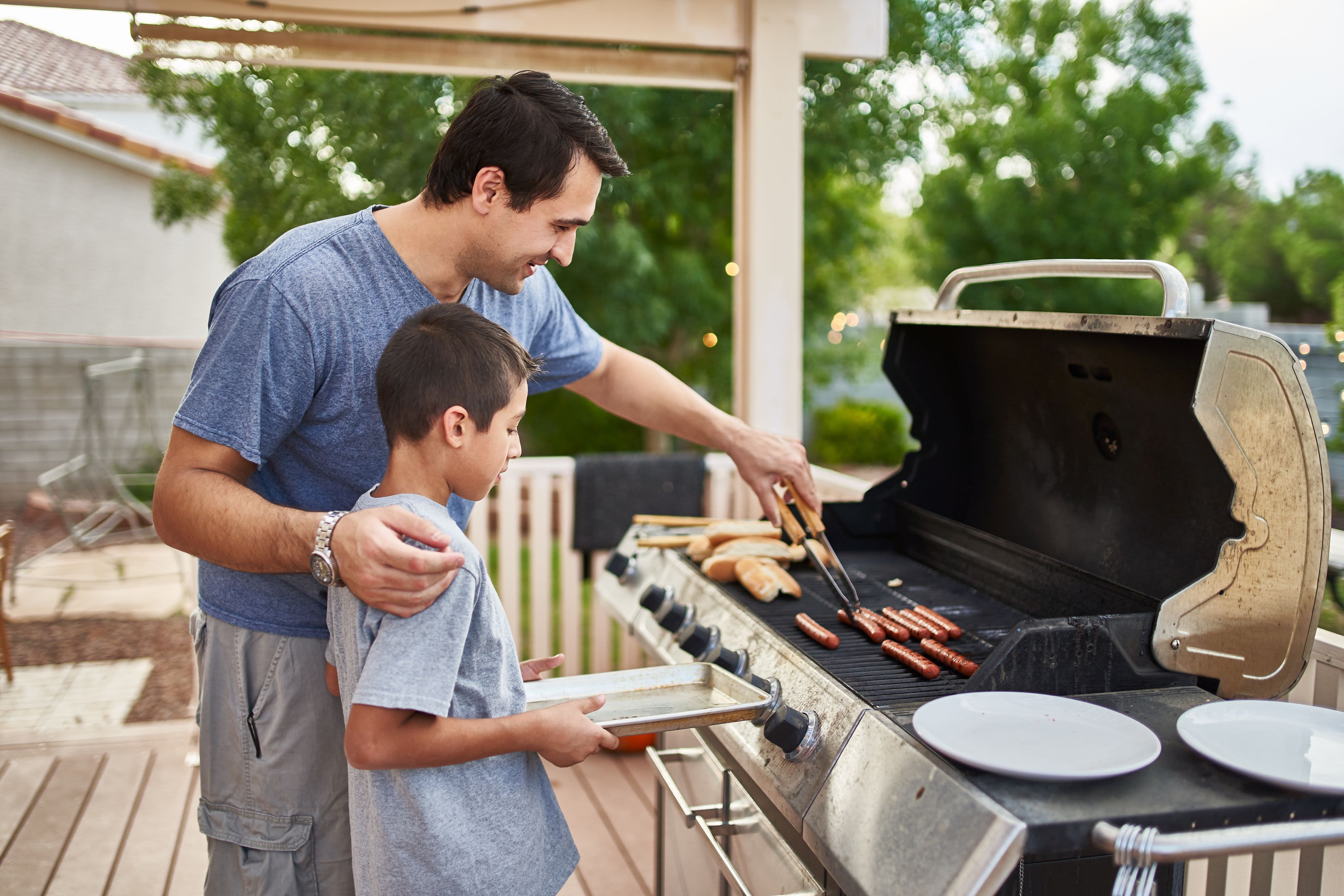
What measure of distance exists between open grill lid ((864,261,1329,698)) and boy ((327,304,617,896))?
86cm

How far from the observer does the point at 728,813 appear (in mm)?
1633

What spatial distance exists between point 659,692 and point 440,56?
8.68 ft

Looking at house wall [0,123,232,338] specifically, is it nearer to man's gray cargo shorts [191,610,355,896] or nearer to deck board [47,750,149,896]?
deck board [47,750,149,896]

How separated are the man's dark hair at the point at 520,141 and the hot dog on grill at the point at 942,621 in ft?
2.94

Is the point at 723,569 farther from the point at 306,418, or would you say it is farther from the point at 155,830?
the point at 155,830

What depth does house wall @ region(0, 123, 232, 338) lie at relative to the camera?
3.23 metres

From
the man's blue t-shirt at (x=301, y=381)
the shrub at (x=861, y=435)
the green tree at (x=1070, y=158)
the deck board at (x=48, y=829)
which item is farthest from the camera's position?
the shrub at (x=861, y=435)

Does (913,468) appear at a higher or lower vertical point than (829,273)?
lower

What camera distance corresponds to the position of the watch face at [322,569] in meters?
1.14

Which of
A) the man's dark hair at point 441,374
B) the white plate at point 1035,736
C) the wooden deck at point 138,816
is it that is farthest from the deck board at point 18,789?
the white plate at point 1035,736

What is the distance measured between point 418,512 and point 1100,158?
610cm

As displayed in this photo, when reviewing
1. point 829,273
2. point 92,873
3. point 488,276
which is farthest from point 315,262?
point 829,273

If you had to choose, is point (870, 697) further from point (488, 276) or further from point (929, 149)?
point (929, 149)

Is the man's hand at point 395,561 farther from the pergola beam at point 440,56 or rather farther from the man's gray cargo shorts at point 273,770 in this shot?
the pergola beam at point 440,56
